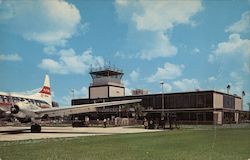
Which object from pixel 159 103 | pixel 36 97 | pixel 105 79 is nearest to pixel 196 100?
pixel 159 103

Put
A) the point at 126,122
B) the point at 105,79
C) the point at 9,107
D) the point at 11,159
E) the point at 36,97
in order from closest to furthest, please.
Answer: the point at 11,159
the point at 9,107
the point at 36,97
the point at 105,79
the point at 126,122

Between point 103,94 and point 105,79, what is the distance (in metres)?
16.3

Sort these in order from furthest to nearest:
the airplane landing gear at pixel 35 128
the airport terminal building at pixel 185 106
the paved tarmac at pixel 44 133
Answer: the airport terminal building at pixel 185 106
the airplane landing gear at pixel 35 128
the paved tarmac at pixel 44 133

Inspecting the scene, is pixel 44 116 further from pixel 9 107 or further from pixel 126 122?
pixel 126 122

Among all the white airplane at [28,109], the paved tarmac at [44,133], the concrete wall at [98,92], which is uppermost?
the concrete wall at [98,92]

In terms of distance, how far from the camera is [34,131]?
110 ft

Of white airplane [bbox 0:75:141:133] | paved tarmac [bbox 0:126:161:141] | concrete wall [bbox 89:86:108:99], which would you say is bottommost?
paved tarmac [bbox 0:126:161:141]

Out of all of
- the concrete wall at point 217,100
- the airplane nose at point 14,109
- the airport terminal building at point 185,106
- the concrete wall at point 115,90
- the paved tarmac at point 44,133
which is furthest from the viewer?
the concrete wall at point 217,100

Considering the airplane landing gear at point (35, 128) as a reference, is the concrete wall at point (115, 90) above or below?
above

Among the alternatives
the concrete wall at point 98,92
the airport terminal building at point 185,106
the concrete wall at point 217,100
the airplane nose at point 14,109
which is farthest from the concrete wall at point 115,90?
the airplane nose at point 14,109

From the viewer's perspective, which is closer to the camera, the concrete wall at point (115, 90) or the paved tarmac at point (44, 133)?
the paved tarmac at point (44, 133)

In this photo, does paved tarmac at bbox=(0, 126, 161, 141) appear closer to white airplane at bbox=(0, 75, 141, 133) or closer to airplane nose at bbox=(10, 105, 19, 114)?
white airplane at bbox=(0, 75, 141, 133)

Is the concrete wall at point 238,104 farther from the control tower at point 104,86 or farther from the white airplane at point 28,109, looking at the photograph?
the white airplane at point 28,109

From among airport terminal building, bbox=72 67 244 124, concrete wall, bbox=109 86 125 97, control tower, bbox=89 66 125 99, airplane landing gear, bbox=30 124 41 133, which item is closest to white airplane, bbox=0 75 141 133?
airplane landing gear, bbox=30 124 41 133
